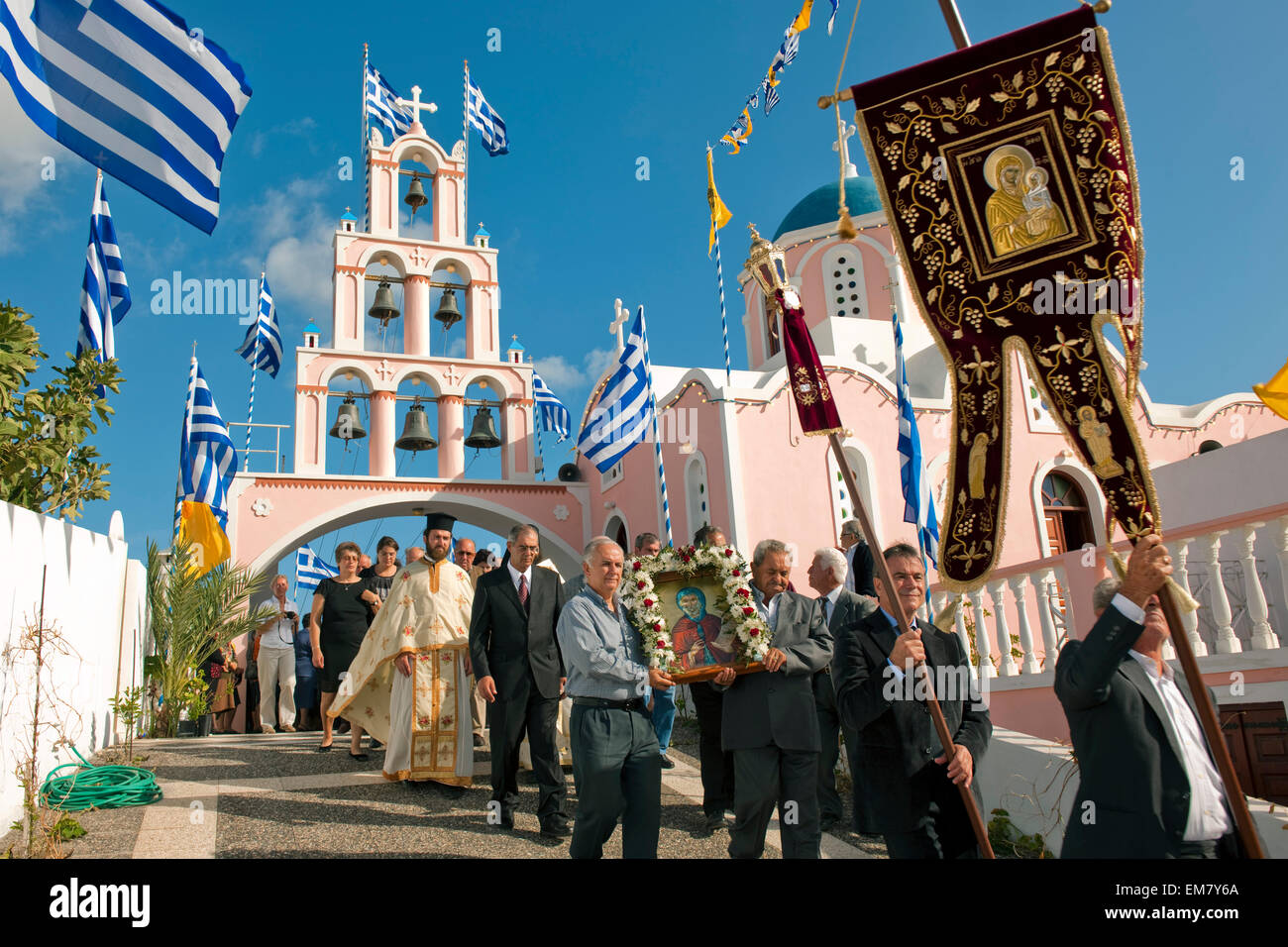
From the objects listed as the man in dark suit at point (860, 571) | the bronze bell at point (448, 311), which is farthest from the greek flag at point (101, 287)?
the bronze bell at point (448, 311)

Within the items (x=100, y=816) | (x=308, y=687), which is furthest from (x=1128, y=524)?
(x=308, y=687)

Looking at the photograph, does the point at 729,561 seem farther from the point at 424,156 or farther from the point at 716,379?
the point at 424,156

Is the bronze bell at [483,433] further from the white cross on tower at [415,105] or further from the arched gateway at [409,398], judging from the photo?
the white cross on tower at [415,105]

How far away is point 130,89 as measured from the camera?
5309 mm

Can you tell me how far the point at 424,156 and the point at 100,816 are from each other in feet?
54.1

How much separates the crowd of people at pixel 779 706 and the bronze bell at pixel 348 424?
1014 centimetres

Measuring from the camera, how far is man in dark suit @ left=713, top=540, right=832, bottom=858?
442 centimetres

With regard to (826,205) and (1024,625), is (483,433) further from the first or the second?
(1024,625)

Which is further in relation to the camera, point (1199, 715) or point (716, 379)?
point (716, 379)

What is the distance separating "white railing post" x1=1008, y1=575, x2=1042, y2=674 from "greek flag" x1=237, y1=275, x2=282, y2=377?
1434 cm
